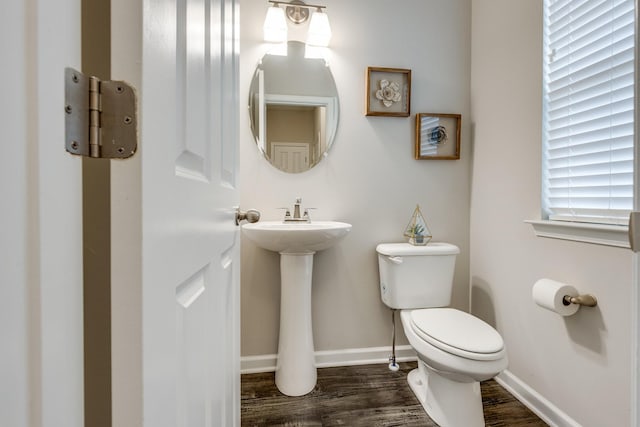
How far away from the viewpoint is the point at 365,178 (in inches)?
73.5

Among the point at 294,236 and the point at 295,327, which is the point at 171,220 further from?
the point at 295,327

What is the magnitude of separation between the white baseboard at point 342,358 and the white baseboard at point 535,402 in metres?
0.49

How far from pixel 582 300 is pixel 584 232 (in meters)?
0.26

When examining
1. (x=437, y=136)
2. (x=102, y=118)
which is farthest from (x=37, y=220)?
(x=437, y=136)

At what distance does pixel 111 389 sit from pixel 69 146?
0.24 meters

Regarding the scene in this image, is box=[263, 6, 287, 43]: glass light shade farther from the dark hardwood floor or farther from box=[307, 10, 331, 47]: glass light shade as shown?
the dark hardwood floor

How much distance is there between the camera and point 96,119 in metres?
0.30

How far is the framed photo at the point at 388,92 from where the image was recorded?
1833 millimetres

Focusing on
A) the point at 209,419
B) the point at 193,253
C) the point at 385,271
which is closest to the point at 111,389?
the point at 193,253

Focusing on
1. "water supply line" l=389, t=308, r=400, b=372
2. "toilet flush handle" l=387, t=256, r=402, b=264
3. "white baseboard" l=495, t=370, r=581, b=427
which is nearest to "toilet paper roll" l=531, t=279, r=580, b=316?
"white baseboard" l=495, t=370, r=581, b=427

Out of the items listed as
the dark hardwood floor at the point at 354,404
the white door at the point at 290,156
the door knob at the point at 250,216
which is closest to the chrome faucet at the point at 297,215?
the white door at the point at 290,156

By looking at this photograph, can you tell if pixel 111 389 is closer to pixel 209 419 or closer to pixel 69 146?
pixel 69 146

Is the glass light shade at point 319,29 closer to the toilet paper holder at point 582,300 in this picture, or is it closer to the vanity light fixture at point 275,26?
the vanity light fixture at point 275,26

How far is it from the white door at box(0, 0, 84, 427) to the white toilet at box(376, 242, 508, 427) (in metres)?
1.28
